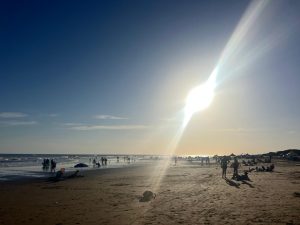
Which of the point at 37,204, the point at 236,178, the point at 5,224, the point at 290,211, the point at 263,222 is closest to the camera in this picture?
the point at 263,222

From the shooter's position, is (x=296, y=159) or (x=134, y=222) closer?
(x=134, y=222)

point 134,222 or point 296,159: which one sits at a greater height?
point 296,159

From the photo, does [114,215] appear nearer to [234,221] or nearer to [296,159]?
[234,221]

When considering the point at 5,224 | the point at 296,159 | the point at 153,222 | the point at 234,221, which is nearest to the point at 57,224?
the point at 5,224

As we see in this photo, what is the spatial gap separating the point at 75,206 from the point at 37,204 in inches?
104

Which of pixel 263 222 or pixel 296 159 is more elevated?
pixel 296 159

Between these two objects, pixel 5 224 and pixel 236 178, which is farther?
pixel 236 178

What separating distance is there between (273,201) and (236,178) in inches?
533

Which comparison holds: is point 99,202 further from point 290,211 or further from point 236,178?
point 236,178

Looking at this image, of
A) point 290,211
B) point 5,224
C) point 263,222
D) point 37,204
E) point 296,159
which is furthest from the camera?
point 296,159

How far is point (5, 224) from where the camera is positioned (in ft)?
45.8

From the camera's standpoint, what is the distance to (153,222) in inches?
534

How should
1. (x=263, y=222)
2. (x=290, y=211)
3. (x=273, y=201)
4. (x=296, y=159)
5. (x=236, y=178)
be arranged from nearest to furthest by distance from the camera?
(x=263, y=222), (x=290, y=211), (x=273, y=201), (x=236, y=178), (x=296, y=159)

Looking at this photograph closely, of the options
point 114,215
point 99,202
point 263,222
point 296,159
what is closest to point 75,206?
point 99,202
